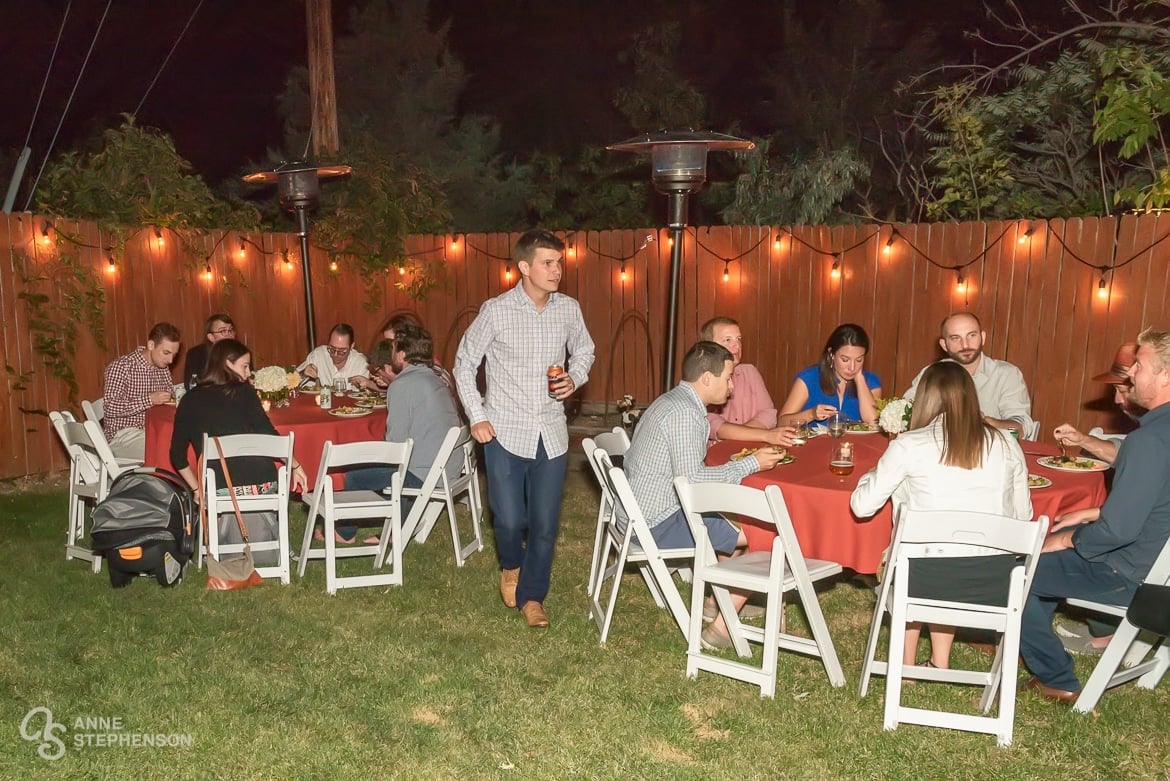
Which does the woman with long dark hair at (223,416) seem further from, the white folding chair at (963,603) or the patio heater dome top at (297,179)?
the white folding chair at (963,603)

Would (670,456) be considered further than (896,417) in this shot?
No

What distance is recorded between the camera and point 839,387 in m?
5.12

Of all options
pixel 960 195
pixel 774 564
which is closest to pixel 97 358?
pixel 774 564

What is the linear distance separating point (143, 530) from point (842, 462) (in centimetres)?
338

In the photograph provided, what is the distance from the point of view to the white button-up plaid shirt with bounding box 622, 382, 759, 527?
12.0 ft

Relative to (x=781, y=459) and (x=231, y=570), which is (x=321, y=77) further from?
(x=781, y=459)

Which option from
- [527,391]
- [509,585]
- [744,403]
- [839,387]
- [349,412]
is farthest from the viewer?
[349,412]

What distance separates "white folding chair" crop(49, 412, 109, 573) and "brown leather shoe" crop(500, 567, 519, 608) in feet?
7.58

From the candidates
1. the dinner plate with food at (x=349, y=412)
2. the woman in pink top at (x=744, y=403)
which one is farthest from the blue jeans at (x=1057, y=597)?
the dinner plate with food at (x=349, y=412)

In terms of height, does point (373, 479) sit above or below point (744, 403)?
below

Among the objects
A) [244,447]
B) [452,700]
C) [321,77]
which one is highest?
[321,77]

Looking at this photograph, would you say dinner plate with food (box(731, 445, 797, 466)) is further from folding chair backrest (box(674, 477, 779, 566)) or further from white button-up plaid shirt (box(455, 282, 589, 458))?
white button-up plaid shirt (box(455, 282, 589, 458))

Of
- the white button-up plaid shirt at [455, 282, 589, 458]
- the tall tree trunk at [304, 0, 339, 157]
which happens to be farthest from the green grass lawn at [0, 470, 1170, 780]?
the tall tree trunk at [304, 0, 339, 157]

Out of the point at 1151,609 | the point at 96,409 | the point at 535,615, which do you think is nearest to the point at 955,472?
the point at 1151,609
